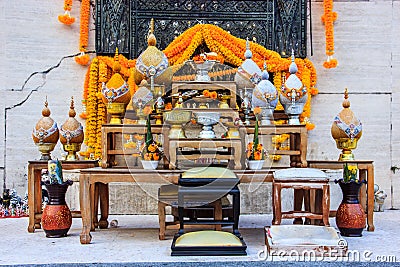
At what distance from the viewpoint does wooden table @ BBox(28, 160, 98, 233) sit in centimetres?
554

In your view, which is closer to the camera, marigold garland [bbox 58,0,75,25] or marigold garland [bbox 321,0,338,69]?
marigold garland [bbox 58,0,75,25]

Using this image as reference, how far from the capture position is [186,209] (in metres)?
5.46

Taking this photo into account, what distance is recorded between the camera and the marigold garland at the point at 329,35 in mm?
7863

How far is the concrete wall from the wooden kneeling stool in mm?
2784

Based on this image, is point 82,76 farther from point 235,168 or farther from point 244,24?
point 235,168

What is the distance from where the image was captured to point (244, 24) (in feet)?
25.5

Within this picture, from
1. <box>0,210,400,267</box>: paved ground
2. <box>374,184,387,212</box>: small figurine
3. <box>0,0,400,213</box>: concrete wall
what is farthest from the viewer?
<box>0,0,400,213</box>: concrete wall

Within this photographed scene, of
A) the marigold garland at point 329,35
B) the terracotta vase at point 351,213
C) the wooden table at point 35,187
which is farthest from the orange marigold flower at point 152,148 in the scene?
the marigold garland at point 329,35

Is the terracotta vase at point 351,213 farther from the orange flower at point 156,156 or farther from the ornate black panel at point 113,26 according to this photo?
the ornate black panel at point 113,26

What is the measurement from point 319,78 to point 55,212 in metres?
4.44

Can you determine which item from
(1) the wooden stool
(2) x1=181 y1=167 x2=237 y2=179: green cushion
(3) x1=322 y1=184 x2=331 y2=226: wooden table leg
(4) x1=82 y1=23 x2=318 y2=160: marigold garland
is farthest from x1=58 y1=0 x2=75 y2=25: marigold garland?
(3) x1=322 y1=184 x2=331 y2=226: wooden table leg

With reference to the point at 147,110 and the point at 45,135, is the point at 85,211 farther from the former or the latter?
the point at 45,135

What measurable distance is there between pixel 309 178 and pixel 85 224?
76.1 inches

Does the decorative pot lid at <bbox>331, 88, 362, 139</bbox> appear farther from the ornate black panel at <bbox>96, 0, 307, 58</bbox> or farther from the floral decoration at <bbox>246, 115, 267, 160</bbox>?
the ornate black panel at <bbox>96, 0, 307, 58</bbox>
